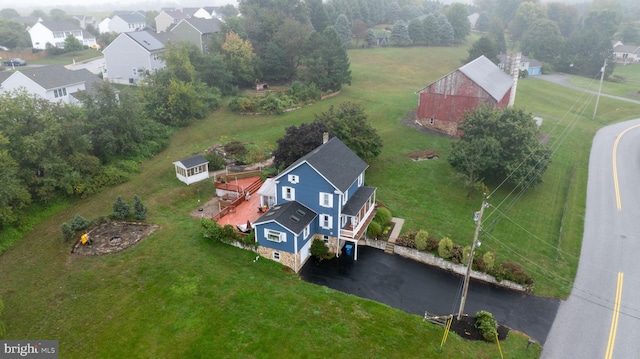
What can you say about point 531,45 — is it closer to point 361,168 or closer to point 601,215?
point 601,215

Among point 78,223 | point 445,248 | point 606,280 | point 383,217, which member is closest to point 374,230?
point 383,217

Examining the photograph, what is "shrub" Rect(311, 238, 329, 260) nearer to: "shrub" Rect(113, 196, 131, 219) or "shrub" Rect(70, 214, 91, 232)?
"shrub" Rect(113, 196, 131, 219)

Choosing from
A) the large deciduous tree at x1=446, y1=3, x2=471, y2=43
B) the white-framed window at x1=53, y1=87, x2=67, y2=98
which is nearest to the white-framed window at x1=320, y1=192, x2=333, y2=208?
the white-framed window at x1=53, y1=87, x2=67, y2=98

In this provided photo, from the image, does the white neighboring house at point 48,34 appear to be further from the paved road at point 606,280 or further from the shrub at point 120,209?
the paved road at point 606,280

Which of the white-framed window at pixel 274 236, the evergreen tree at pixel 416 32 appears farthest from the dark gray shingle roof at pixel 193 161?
the evergreen tree at pixel 416 32

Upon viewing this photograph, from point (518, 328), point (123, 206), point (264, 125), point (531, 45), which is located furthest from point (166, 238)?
point (531, 45)
